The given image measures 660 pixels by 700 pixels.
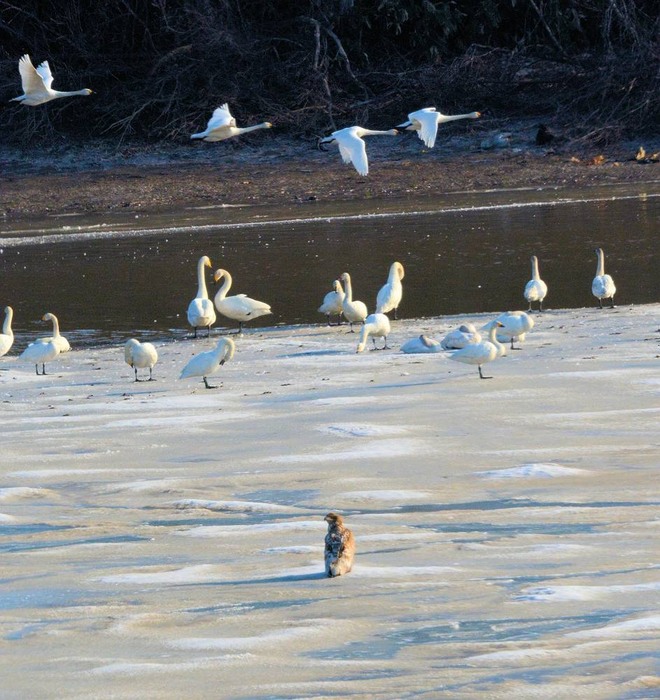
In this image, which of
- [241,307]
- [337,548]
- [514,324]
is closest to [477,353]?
[514,324]

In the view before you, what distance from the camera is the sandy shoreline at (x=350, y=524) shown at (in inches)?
Result: 168

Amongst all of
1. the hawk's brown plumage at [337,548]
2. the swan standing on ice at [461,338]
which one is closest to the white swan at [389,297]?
the swan standing on ice at [461,338]

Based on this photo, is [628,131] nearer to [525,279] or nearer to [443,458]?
[525,279]

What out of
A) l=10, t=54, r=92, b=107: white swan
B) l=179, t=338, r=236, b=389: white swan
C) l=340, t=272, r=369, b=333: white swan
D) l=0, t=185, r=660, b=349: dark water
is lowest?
l=179, t=338, r=236, b=389: white swan

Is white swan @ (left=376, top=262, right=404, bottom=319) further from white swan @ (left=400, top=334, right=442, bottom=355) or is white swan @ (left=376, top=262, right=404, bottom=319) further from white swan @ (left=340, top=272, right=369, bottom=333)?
white swan @ (left=400, top=334, right=442, bottom=355)

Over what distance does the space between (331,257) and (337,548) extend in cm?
1338

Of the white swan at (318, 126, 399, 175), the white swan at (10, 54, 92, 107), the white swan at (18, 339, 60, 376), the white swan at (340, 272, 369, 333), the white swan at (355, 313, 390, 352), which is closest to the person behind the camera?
the white swan at (18, 339, 60, 376)

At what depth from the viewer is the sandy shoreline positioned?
426 centimetres

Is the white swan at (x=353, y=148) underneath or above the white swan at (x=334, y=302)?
above

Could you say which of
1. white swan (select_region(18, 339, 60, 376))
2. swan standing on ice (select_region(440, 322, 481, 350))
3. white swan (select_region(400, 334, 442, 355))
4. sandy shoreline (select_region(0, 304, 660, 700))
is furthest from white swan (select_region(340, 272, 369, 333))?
white swan (select_region(18, 339, 60, 376))

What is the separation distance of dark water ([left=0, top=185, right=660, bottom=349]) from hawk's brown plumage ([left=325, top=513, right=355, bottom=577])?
874cm

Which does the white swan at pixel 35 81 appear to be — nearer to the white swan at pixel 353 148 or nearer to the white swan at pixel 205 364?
the white swan at pixel 353 148

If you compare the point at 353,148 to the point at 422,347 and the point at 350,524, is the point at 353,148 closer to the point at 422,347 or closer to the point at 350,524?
the point at 422,347

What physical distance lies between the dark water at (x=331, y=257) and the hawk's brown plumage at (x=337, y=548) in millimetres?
8739
